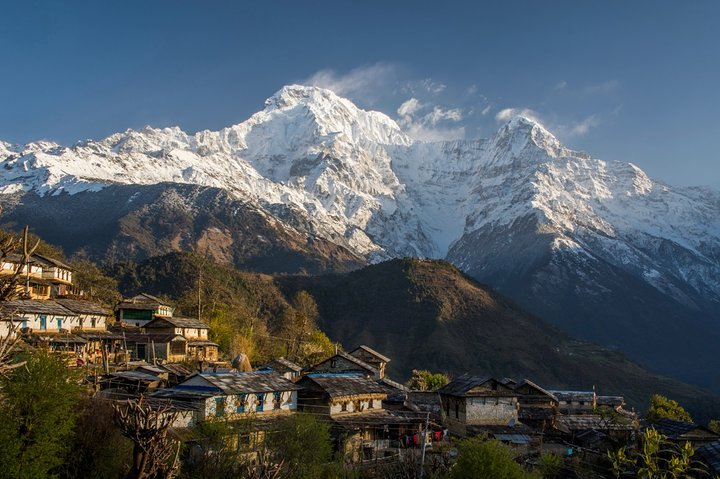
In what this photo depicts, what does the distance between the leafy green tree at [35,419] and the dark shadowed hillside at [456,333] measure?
97.6m

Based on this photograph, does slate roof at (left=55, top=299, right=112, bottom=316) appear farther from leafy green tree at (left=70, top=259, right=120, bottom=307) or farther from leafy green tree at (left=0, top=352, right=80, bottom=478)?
leafy green tree at (left=0, top=352, right=80, bottom=478)

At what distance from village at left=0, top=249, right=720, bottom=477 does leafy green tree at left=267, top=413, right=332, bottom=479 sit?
1079 millimetres

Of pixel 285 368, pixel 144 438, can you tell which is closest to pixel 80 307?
pixel 285 368

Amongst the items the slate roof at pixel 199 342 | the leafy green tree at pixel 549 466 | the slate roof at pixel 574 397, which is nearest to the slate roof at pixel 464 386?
the leafy green tree at pixel 549 466

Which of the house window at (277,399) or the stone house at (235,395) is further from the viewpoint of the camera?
the house window at (277,399)

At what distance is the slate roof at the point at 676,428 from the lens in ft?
160

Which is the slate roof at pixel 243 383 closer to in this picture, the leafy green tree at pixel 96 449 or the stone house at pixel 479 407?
the leafy green tree at pixel 96 449

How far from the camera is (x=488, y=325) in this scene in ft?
522

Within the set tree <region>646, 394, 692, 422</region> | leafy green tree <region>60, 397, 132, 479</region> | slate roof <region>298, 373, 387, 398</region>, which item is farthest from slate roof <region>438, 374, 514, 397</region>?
leafy green tree <region>60, 397, 132, 479</region>

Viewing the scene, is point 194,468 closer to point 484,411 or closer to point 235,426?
point 235,426

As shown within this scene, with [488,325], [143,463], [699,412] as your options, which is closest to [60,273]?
[143,463]

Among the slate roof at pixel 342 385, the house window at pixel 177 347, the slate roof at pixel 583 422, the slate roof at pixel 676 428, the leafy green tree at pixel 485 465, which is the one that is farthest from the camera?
the house window at pixel 177 347

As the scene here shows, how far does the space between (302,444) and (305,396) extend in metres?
12.8

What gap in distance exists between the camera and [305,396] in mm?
47969
